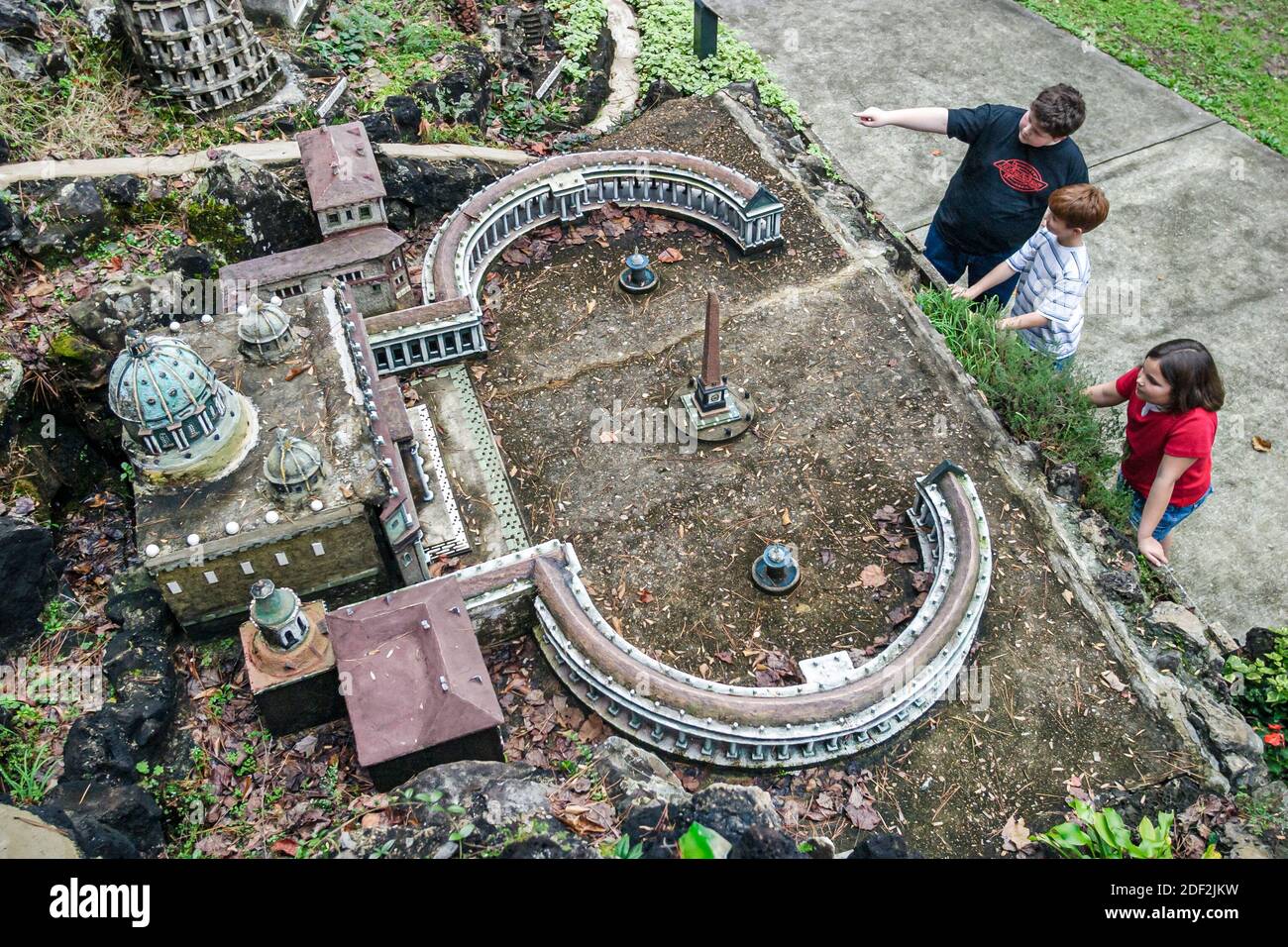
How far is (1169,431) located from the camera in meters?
8.83

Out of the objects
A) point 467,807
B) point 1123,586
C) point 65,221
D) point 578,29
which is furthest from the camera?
point 578,29

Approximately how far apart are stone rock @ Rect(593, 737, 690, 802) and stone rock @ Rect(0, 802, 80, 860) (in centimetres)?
369

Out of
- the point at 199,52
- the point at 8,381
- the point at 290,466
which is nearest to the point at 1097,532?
the point at 290,466

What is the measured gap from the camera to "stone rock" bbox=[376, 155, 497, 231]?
1333 cm

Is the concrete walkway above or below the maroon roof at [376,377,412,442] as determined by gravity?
below

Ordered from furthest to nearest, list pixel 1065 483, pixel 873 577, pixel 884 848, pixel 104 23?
1. pixel 104 23
2. pixel 1065 483
3. pixel 873 577
4. pixel 884 848

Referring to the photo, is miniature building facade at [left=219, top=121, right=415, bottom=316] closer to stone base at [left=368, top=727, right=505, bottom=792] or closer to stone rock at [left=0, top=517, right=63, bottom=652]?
stone rock at [left=0, top=517, right=63, bottom=652]

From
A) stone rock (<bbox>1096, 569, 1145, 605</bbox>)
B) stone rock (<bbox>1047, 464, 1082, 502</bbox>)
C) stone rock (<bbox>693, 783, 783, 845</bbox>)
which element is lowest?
stone rock (<bbox>1096, 569, 1145, 605</bbox>)

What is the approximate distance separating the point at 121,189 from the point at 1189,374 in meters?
12.0

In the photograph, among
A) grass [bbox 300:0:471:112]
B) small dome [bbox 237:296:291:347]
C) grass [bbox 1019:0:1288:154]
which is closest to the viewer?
small dome [bbox 237:296:291:347]

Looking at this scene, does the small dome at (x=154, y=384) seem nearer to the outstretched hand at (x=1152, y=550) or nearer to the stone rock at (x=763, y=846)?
the stone rock at (x=763, y=846)

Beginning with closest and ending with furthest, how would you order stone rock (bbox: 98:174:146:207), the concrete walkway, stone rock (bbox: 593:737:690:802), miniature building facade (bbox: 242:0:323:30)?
stone rock (bbox: 593:737:690:802), stone rock (bbox: 98:174:146:207), the concrete walkway, miniature building facade (bbox: 242:0:323:30)

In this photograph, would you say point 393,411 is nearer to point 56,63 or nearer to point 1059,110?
point 1059,110

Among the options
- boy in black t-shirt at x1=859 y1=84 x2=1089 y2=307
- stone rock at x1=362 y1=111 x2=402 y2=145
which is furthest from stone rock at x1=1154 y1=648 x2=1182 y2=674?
stone rock at x1=362 y1=111 x2=402 y2=145
